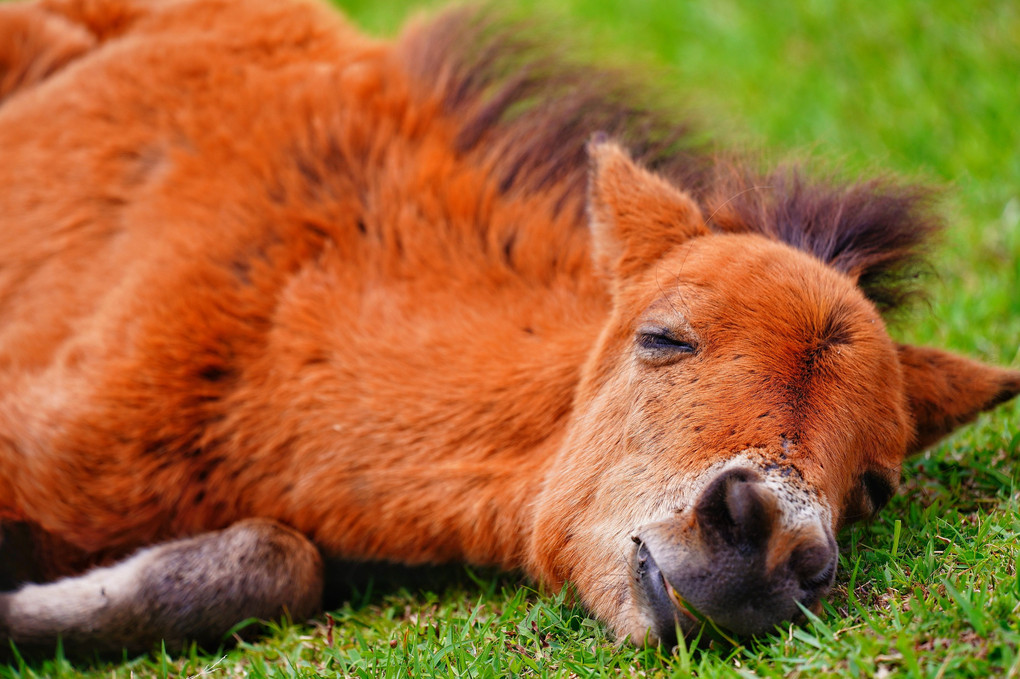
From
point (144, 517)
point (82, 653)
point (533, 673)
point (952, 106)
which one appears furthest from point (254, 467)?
point (952, 106)

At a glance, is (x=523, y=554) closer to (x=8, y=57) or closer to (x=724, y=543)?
(x=724, y=543)

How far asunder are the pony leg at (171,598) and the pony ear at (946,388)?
86.3 inches

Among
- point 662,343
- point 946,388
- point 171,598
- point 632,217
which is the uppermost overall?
point 632,217

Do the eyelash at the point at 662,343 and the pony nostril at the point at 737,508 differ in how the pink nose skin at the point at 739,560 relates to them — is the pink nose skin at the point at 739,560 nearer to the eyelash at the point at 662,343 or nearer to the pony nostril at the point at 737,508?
the pony nostril at the point at 737,508

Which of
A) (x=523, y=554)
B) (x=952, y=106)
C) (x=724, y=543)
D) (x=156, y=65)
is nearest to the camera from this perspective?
(x=724, y=543)

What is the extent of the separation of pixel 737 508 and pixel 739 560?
14 cm

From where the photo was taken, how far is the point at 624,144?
4.27 m

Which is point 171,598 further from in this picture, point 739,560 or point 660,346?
point 739,560

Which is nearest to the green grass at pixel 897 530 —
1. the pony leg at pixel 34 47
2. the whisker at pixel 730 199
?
the whisker at pixel 730 199

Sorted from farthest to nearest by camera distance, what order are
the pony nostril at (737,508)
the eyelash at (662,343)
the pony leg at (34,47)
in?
the pony leg at (34,47) → the eyelash at (662,343) → the pony nostril at (737,508)

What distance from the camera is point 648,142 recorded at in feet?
14.2

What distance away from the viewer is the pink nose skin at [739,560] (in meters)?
2.49

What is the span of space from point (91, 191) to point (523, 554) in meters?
2.58

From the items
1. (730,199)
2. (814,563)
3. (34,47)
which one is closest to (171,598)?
(814,563)
